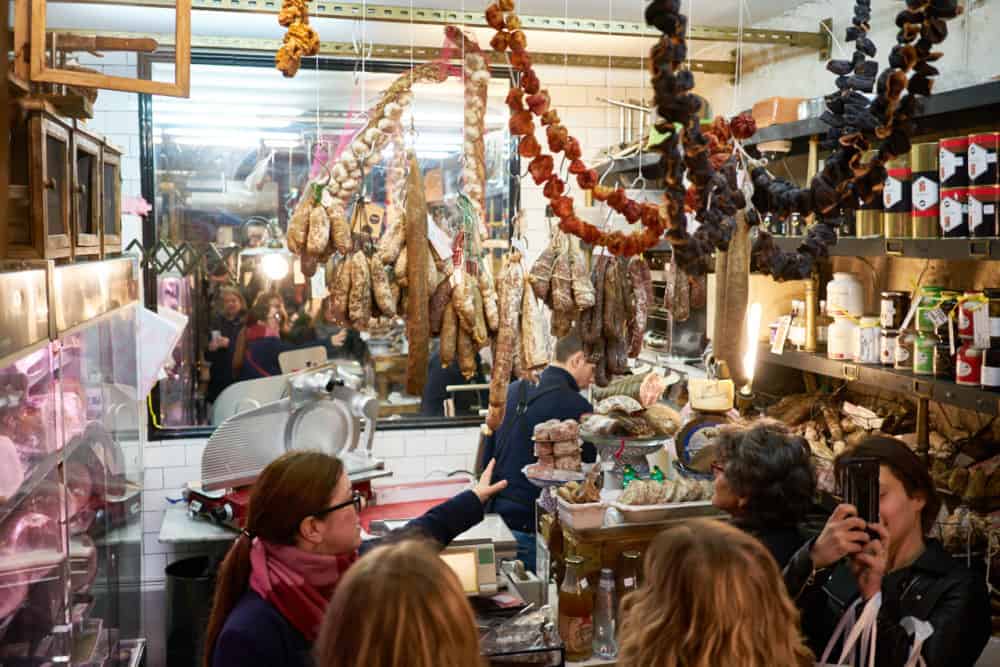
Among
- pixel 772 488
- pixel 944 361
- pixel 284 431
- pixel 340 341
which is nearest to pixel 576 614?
pixel 772 488

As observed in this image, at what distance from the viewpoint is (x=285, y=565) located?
2.59 metres

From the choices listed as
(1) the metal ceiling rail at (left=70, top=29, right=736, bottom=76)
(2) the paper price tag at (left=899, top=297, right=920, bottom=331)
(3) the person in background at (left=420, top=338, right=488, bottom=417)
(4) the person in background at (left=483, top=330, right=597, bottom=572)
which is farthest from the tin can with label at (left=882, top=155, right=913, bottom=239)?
(3) the person in background at (left=420, top=338, right=488, bottom=417)

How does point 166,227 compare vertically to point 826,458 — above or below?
above

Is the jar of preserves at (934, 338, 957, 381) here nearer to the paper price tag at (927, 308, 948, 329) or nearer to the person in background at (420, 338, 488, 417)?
the paper price tag at (927, 308, 948, 329)

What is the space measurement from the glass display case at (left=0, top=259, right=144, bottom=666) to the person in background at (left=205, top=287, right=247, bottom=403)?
2262mm

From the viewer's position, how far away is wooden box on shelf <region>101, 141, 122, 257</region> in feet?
13.1

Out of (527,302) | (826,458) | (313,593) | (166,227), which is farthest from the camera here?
(166,227)

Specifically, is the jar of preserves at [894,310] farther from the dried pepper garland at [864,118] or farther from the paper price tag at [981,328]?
the dried pepper garland at [864,118]

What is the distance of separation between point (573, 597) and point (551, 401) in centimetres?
190

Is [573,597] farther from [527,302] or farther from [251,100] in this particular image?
[251,100]

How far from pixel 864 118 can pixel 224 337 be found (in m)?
5.04

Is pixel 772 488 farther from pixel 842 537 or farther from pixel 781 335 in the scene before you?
pixel 781 335

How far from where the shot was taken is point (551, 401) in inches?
204

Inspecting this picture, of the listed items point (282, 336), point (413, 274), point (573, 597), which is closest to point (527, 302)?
point (413, 274)
